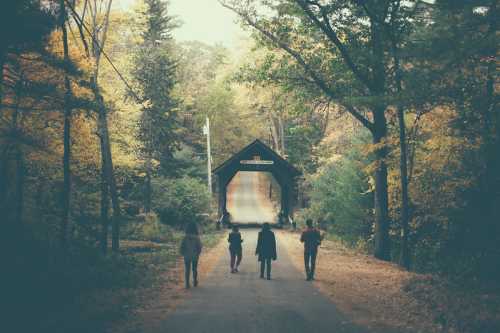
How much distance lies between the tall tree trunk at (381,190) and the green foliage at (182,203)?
46.1ft

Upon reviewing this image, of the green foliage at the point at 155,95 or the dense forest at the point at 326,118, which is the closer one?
the dense forest at the point at 326,118

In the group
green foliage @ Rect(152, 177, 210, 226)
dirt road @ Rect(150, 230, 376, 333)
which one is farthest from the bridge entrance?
dirt road @ Rect(150, 230, 376, 333)

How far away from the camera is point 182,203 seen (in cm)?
2947

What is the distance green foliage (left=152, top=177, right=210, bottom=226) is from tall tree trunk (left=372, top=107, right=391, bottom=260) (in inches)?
553

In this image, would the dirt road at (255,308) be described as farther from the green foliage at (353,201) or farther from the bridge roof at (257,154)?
the bridge roof at (257,154)

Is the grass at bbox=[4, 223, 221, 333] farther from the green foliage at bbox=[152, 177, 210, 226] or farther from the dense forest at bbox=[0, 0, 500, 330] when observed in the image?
the green foliage at bbox=[152, 177, 210, 226]

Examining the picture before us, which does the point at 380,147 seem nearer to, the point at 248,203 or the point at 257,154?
the point at 257,154

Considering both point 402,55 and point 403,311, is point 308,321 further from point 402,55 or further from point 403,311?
point 402,55

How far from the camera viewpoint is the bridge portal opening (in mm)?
41881

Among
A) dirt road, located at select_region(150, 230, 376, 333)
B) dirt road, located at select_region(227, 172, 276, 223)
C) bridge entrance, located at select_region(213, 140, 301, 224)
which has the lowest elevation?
dirt road, located at select_region(150, 230, 376, 333)

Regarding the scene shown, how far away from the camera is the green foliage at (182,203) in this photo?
2927 centimetres

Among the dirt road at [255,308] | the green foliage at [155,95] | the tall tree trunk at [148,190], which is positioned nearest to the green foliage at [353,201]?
the dirt road at [255,308]

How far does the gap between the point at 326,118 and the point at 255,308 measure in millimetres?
11322

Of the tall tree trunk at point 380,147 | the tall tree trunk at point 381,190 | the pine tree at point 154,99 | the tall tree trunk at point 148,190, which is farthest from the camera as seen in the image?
the pine tree at point 154,99
